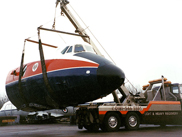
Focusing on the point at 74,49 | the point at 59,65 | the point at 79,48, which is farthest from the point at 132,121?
the point at 59,65

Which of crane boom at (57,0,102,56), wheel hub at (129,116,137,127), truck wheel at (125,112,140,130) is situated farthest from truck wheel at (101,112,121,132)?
crane boom at (57,0,102,56)

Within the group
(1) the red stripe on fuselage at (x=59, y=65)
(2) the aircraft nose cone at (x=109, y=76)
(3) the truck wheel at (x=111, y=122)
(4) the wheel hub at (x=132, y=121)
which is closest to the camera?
(2) the aircraft nose cone at (x=109, y=76)

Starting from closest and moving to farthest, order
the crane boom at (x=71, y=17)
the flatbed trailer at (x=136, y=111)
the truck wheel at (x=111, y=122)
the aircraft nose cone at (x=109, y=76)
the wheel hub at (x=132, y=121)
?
the aircraft nose cone at (x=109, y=76) → the truck wheel at (x=111, y=122) → the flatbed trailer at (x=136, y=111) → the wheel hub at (x=132, y=121) → the crane boom at (x=71, y=17)

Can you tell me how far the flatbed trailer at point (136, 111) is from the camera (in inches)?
556

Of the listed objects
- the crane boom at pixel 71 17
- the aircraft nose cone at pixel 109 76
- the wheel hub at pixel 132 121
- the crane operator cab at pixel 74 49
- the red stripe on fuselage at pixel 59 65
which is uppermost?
the crane boom at pixel 71 17

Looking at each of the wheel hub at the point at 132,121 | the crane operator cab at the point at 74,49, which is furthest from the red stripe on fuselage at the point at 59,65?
the wheel hub at the point at 132,121

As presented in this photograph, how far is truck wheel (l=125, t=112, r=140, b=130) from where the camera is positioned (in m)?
14.6

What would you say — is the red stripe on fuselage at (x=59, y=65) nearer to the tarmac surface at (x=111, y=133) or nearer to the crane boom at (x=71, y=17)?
the tarmac surface at (x=111, y=133)

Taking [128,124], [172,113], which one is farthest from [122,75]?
[172,113]

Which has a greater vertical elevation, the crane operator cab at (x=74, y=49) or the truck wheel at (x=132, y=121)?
the crane operator cab at (x=74, y=49)

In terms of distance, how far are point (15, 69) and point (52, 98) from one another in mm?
3679

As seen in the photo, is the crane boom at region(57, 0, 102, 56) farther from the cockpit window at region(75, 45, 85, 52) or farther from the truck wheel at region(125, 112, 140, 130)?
the cockpit window at region(75, 45, 85, 52)

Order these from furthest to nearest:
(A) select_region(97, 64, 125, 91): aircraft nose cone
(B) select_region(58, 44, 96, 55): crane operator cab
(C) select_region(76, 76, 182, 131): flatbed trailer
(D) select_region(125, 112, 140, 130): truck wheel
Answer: (D) select_region(125, 112, 140, 130): truck wheel → (C) select_region(76, 76, 182, 131): flatbed trailer → (B) select_region(58, 44, 96, 55): crane operator cab → (A) select_region(97, 64, 125, 91): aircraft nose cone

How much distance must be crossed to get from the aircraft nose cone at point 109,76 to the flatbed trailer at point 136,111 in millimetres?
4505
